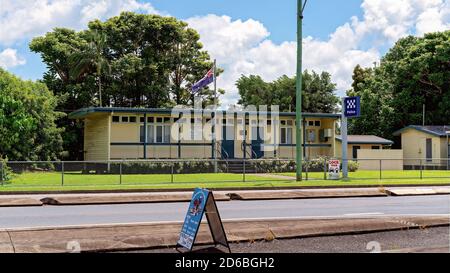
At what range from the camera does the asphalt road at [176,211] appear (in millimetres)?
14172

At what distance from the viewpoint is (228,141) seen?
147 feet

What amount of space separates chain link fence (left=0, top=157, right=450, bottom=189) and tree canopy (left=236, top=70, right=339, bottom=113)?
30.5 metres

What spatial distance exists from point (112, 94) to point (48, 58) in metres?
7.18

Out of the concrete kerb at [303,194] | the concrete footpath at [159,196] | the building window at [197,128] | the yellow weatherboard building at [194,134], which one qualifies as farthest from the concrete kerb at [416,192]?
the building window at [197,128]

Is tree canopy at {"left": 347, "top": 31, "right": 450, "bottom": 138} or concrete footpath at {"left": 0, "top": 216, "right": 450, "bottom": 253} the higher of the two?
tree canopy at {"left": 347, "top": 31, "right": 450, "bottom": 138}

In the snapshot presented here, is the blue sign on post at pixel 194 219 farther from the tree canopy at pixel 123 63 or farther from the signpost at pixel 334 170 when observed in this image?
the tree canopy at pixel 123 63

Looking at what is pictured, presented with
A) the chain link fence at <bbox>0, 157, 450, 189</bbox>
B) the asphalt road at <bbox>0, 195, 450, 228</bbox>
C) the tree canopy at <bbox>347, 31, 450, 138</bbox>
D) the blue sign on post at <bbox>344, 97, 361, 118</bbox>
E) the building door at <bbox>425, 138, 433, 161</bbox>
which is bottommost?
the asphalt road at <bbox>0, 195, 450, 228</bbox>

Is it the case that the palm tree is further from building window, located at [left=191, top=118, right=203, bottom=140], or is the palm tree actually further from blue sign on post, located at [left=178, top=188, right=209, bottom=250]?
blue sign on post, located at [left=178, top=188, right=209, bottom=250]

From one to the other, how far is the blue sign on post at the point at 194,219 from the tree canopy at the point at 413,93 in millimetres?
55695

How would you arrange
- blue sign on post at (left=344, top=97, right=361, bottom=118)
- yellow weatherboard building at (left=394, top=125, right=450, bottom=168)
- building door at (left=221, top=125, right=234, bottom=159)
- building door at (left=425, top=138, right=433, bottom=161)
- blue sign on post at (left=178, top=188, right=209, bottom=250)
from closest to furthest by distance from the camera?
blue sign on post at (left=178, top=188, right=209, bottom=250) < blue sign on post at (left=344, top=97, right=361, bottom=118) < building door at (left=221, top=125, right=234, bottom=159) < yellow weatherboard building at (left=394, top=125, right=450, bottom=168) < building door at (left=425, top=138, right=433, bottom=161)

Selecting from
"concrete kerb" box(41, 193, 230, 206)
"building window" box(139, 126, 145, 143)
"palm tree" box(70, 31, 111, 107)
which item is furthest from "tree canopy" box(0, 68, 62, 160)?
"concrete kerb" box(41, 193, 230, 206)

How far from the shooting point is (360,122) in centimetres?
6556

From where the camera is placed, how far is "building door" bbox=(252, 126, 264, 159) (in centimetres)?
4525
